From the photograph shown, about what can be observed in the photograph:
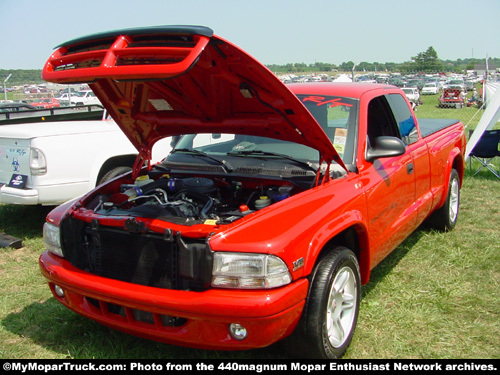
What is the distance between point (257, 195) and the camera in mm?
3350

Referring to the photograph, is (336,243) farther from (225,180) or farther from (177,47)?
(177,47)

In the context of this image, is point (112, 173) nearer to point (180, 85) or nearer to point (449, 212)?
point (180, 85)

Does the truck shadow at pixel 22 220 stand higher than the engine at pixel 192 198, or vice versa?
the engine at pixel 192 198

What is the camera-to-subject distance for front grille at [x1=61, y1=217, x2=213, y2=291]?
2.51 m

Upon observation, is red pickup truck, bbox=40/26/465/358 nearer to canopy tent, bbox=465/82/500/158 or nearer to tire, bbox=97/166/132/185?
tire, bbox=97/166/132/185

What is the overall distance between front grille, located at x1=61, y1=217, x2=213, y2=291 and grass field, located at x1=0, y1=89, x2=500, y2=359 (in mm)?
632

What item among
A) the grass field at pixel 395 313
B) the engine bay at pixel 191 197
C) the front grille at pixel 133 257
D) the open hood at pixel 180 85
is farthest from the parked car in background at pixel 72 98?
the front grille at pixel 133 257

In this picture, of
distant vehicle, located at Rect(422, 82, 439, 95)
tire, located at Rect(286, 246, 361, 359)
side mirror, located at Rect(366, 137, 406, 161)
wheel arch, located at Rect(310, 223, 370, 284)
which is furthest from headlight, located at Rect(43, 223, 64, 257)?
distant vehicle, located at Rect(422, 82, 439, 95)

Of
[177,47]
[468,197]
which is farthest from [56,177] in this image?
[468,197]

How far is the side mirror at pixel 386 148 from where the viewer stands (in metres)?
3.38

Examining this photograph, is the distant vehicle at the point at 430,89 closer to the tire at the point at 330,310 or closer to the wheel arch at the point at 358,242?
the wheel arch at the point at 358,242

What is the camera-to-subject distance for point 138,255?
2682 millimetres

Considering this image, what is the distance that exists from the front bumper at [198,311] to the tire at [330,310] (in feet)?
0.34

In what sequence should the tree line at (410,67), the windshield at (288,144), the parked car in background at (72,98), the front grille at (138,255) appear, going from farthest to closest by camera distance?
the tree line at (410,67) < the parked car in background at (72,98) < the windshield at (288,144) < the front grille at (138,255)
